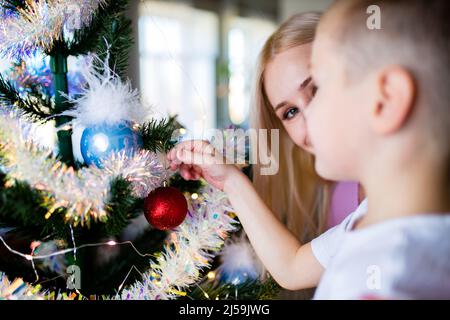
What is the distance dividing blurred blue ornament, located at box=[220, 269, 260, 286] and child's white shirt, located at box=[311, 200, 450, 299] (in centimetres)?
30

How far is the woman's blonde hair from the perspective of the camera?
80 centimetres

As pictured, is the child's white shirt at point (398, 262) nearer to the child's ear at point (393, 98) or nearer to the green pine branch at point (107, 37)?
the child's ear at point (393, 98)

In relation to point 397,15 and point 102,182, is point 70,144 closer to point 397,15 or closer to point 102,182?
point 102,182

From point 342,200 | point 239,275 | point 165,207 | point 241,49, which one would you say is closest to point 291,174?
point 342,200

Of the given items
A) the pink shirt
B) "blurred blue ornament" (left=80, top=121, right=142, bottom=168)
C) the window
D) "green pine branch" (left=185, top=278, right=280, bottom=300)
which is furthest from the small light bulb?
the window

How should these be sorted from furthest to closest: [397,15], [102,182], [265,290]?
1. [265,290]
2. [102,182]
3. [397,15]

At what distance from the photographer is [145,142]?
64 centimetres

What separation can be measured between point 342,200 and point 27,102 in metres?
0.62

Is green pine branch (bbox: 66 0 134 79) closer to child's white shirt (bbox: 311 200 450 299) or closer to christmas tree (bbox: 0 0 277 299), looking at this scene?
christmas tree (bbox: 0 0 277 299)

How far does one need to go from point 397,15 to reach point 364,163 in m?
0.14

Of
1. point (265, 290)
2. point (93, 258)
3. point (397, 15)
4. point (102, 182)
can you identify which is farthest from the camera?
point (93, 258)

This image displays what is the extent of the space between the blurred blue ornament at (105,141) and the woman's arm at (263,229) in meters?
0.07

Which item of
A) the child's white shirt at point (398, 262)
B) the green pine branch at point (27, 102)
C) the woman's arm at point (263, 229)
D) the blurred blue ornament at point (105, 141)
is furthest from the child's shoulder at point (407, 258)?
the green pine branch at point (27, 102)
